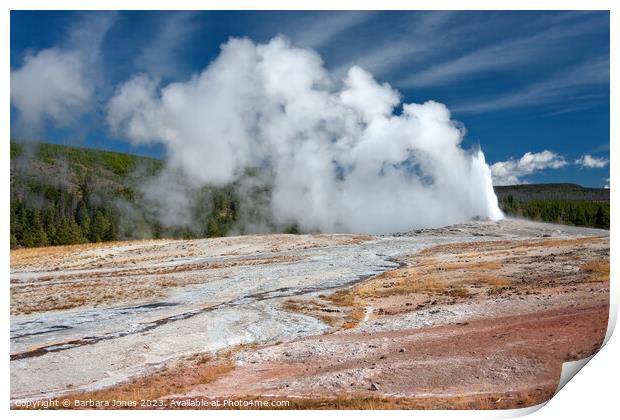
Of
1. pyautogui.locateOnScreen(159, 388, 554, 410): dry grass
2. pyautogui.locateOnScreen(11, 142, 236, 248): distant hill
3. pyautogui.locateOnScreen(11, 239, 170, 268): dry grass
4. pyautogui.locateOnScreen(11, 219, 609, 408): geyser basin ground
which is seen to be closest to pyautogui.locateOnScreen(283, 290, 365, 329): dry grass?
pyautogui.locateOnScreen(11, 219, 609, 408): geyser basin ground

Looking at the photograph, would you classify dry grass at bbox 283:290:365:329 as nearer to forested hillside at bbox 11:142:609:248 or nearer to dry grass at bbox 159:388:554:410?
dry grass at bbox 159:388:554:410

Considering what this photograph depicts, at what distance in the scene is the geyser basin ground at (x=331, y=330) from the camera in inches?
475

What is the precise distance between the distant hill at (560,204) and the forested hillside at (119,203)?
0.18 ft

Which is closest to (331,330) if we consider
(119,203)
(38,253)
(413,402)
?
(413,402)

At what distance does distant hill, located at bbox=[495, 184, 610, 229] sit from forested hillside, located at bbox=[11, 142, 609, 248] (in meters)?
→ 0.06

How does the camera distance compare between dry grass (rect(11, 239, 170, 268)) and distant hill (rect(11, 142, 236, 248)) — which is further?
distant hill (rect(11, 142, 236, 248))

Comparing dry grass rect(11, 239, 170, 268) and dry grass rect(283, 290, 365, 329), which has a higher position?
dry grass rect(11, 239, 170, 268)

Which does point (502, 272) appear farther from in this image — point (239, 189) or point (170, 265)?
point (239, 189)

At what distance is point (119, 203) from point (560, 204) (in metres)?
96.1

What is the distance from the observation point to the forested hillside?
994 inches

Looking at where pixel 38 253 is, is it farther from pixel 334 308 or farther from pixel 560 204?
pixel 560 204

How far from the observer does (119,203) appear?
108250mm

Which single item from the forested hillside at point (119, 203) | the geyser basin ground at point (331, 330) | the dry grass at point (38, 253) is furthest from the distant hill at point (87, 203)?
the geyser basin ground at point (331, 330)

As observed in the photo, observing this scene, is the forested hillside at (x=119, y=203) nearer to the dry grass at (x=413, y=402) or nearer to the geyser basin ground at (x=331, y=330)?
the geyser basin ground at (x=331, y=330)
